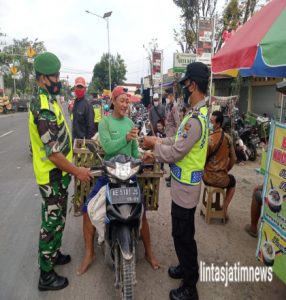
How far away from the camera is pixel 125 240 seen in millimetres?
2297

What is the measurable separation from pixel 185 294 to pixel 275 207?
1077 millimetres

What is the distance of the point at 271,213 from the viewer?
245 cm

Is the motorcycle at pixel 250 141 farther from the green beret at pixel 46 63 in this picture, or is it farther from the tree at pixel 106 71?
the tree at pixel 106 71

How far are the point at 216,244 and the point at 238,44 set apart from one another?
7.68 feet

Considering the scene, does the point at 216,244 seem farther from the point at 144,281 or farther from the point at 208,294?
the point at 144,281

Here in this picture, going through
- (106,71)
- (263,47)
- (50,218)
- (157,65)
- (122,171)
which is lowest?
(50,218)

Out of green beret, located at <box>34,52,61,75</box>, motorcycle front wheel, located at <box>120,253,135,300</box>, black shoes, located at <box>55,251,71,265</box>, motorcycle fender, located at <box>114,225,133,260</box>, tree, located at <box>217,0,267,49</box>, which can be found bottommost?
black shoes, located at <box>55,251,71,265</box>

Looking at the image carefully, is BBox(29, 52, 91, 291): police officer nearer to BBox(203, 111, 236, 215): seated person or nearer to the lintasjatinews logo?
the lintasjatinews logo

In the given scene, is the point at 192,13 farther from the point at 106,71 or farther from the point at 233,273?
the point at 106,71

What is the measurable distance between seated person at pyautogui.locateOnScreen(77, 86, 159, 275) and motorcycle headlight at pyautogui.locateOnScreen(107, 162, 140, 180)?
0.34m

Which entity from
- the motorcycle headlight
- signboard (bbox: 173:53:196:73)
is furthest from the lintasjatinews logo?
signboard (bbox: 173:53:196:73)

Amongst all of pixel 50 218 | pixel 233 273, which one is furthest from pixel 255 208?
Result: pixel 50 218

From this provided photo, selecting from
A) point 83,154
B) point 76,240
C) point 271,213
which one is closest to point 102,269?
point 76,240

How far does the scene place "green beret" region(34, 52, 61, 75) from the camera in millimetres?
2423
